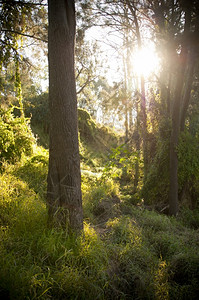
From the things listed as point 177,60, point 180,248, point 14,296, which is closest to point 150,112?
point 177,60

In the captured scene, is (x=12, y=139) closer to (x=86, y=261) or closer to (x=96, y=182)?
(x=96, y=182)

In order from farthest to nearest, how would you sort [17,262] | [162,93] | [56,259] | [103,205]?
[162,93], [103,205], [56,259], [17,262]

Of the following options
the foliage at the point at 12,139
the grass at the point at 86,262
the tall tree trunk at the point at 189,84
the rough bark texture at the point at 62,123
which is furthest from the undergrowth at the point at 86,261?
the tall tree trunk at the point at 189,84

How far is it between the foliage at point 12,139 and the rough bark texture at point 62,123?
3.50 metres

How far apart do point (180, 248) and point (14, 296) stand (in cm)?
282

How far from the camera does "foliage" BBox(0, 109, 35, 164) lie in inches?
242

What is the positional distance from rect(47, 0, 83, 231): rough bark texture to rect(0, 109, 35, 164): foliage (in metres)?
3.50

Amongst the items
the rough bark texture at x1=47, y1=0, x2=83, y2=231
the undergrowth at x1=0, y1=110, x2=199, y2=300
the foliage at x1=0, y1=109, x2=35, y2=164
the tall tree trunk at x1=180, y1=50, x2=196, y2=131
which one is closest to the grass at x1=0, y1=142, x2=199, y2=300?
the undergrowth at x1=0, y1=110, x2=199, y2=300

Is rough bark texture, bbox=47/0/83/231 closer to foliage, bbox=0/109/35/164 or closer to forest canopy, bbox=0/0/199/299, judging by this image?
forest canopy, bbox=0/0/199/299

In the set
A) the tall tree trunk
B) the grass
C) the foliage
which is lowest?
the grass

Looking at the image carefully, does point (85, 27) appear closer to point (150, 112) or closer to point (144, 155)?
point (150, 112)

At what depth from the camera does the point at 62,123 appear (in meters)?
3.04

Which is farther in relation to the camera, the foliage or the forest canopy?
the foliage

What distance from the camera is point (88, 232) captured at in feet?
10.2
